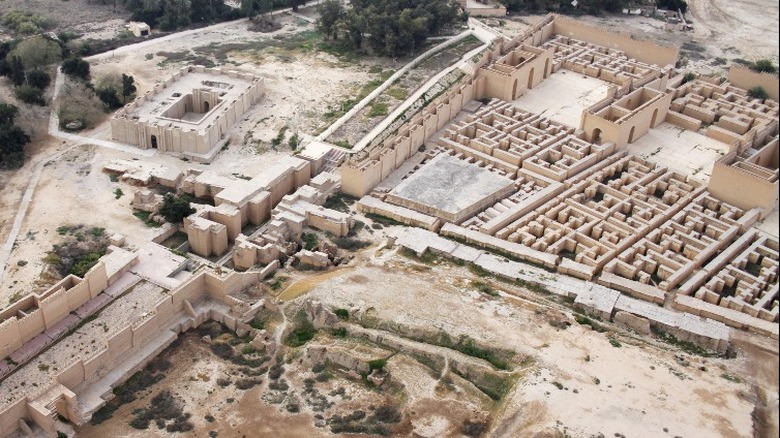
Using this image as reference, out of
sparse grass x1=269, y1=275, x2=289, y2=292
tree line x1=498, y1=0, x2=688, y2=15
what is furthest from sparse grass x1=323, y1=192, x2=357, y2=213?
tree line x1=498, y1=0, x2=688, y2=15

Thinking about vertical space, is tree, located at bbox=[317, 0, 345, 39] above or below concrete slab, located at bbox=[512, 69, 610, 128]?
above

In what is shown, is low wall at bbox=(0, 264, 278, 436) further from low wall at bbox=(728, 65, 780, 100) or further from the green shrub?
low wall at bbox=(728, 65, 780, 100)

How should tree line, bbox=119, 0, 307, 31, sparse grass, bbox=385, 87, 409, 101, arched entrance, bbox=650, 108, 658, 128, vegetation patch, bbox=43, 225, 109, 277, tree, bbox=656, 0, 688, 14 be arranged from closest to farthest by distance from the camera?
vegetation patch, bbox=43, 225, 109, 277, arched entrance, bbox=650, 108, 658, 128, sparse grass, bbox=385, 87, 409, 101, tree line, bbox=119, 0, 307, 31, tree, bbox=656, 0, 688, 14

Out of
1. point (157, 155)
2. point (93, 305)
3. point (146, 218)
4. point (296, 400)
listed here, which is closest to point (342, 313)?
point (296, 400)

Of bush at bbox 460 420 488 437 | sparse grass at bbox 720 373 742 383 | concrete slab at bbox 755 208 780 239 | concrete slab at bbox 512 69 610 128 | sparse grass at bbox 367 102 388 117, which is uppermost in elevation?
concrete slab at bbox 512 69 610 128

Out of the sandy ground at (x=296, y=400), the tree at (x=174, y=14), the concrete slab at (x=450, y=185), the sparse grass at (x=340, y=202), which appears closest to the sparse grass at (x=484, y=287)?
the sandy ground at (x=296, y=400)

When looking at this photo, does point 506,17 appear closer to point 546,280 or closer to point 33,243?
point 546,280

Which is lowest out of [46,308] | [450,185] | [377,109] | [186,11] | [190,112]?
[190,112]

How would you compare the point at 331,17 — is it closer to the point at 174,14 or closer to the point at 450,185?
the point at 174,14
